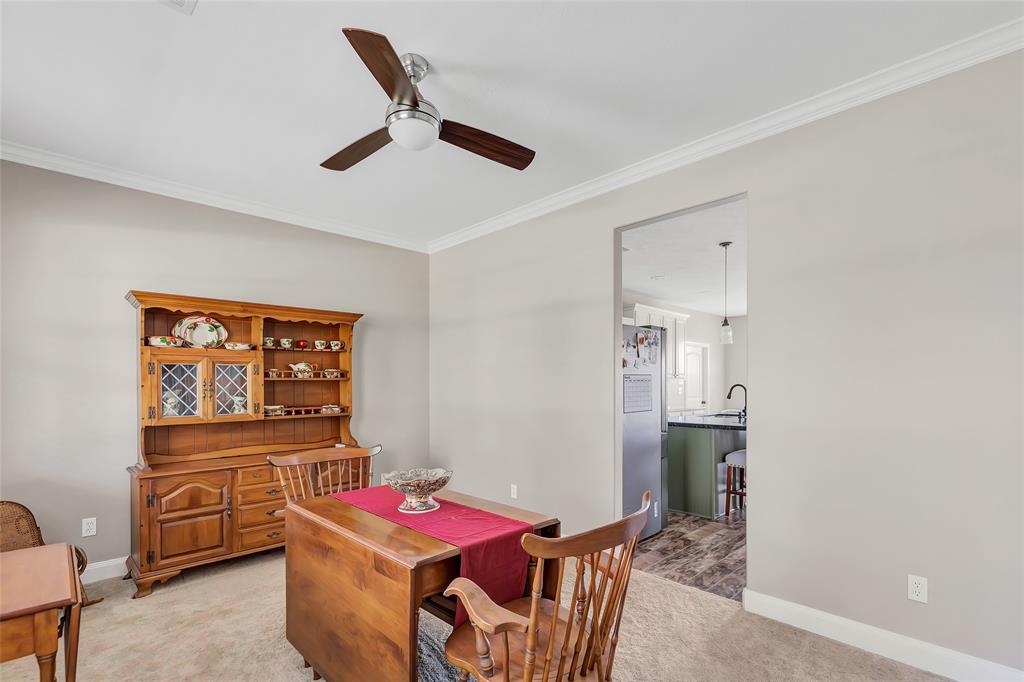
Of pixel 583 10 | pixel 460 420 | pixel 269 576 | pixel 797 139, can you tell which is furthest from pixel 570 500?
pixel 583 10

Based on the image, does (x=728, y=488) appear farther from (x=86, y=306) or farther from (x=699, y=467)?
(x=86, y=306)

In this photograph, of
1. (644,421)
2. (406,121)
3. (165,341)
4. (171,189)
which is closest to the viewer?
(406,121)

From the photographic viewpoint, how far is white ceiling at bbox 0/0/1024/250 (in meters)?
1.98

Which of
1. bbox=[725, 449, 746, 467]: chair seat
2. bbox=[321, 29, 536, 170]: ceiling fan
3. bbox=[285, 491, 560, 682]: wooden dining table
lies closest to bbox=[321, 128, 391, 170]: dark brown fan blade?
bbox=[321, 29, 536, 170]: ceiling fan

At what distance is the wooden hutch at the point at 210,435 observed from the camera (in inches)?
123

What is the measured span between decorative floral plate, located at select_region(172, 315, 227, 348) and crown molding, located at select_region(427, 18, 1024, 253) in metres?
2.63

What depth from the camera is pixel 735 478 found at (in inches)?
200

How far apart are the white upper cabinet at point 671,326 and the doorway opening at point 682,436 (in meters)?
0.20

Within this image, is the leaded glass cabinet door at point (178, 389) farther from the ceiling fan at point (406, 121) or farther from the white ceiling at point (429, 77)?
the ceiling fan at point (406, 121)

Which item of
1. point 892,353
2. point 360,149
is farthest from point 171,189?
point 892,353

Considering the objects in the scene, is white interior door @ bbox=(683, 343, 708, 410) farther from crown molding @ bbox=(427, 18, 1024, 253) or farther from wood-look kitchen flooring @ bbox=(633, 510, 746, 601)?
crown molding @ bbox=(427, 18, 1024, 253)

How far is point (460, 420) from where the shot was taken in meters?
4.75

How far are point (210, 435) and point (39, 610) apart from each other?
8.15ft

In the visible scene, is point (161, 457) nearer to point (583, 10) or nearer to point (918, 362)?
point (583, 10)
